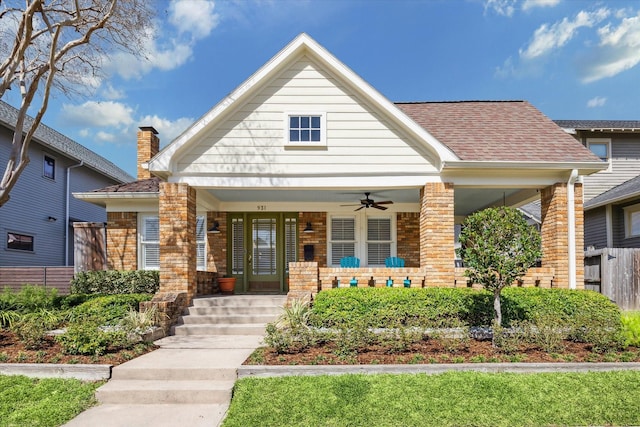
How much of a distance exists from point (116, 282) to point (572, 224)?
1116 centimetres

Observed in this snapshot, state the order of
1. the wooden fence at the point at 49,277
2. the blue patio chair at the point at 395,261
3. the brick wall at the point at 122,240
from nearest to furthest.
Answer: the blue patio chair at the point at 395,261 < the brick wall at the point at 122,240 < the wooden fence at the point at 49,277

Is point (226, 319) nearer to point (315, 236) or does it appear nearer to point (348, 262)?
point (348, 262)

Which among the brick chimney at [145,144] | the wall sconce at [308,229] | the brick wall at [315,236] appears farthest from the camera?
the brick chimney at [145,144]

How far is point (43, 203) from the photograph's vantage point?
18125 mm

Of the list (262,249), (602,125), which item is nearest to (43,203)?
(262,249)

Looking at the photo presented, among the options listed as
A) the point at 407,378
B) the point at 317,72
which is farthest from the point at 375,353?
the point at 317,72

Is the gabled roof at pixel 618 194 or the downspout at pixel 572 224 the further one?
the gabled roof at pixel 618 194

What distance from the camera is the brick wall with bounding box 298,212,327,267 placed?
13.4 metres

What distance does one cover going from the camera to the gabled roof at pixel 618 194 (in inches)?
596

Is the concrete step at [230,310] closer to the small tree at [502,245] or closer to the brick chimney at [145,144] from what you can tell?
the small tree at [502,245]

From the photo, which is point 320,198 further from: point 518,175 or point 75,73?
point 75,73

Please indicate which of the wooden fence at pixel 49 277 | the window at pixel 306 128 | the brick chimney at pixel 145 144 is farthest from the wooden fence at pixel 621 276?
the wooden fence at pixel 49 277

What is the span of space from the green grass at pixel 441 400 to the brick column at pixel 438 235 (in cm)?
419

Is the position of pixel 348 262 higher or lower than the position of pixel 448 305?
higher
